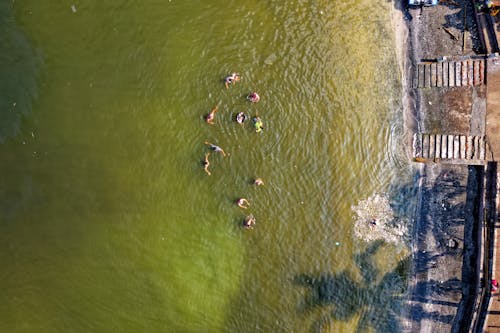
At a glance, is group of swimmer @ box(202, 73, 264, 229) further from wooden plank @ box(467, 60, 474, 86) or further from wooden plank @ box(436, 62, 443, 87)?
wooden plank @ box(467, 60, 474, 86)

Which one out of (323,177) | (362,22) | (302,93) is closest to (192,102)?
(302,93)

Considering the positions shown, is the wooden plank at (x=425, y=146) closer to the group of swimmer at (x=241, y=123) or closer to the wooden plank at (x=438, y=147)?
the wooden plank at (x=438, y=147)

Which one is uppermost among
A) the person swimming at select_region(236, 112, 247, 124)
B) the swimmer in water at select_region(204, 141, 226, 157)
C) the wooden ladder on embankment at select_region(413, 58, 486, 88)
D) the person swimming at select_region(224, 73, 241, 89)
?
the wooden ladder on embankment at select_region(413, 58, 486, 88)

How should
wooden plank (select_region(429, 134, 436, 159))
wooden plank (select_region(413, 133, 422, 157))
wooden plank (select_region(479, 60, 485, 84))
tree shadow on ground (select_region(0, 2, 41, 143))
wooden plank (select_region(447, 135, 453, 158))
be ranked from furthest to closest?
tree shadow on ground (select_region(0, 2, 41, 143)) → wooden plank (select_region(413, 133, 422, 157)) → wooden plank (select_region(429, 134, 436, 159)) → wooden plank (select_region(447, 135, 453, 158)) → wooden plank (select_region(479, 60, 485, 84))

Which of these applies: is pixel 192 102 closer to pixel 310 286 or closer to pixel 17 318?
pixel 310 286

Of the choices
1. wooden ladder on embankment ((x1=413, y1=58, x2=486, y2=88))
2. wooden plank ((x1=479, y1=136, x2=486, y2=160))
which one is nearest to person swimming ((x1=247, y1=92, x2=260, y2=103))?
wooden ladder on embankment ((x1=413, y1=58, x2=486, y2=88))

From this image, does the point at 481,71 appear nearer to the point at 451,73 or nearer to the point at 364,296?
the point at 451,73

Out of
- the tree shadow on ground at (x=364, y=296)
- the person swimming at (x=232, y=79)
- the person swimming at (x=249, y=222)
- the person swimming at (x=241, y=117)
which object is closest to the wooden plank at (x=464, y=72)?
the tree shadow on ground at (x=364, y=296)
